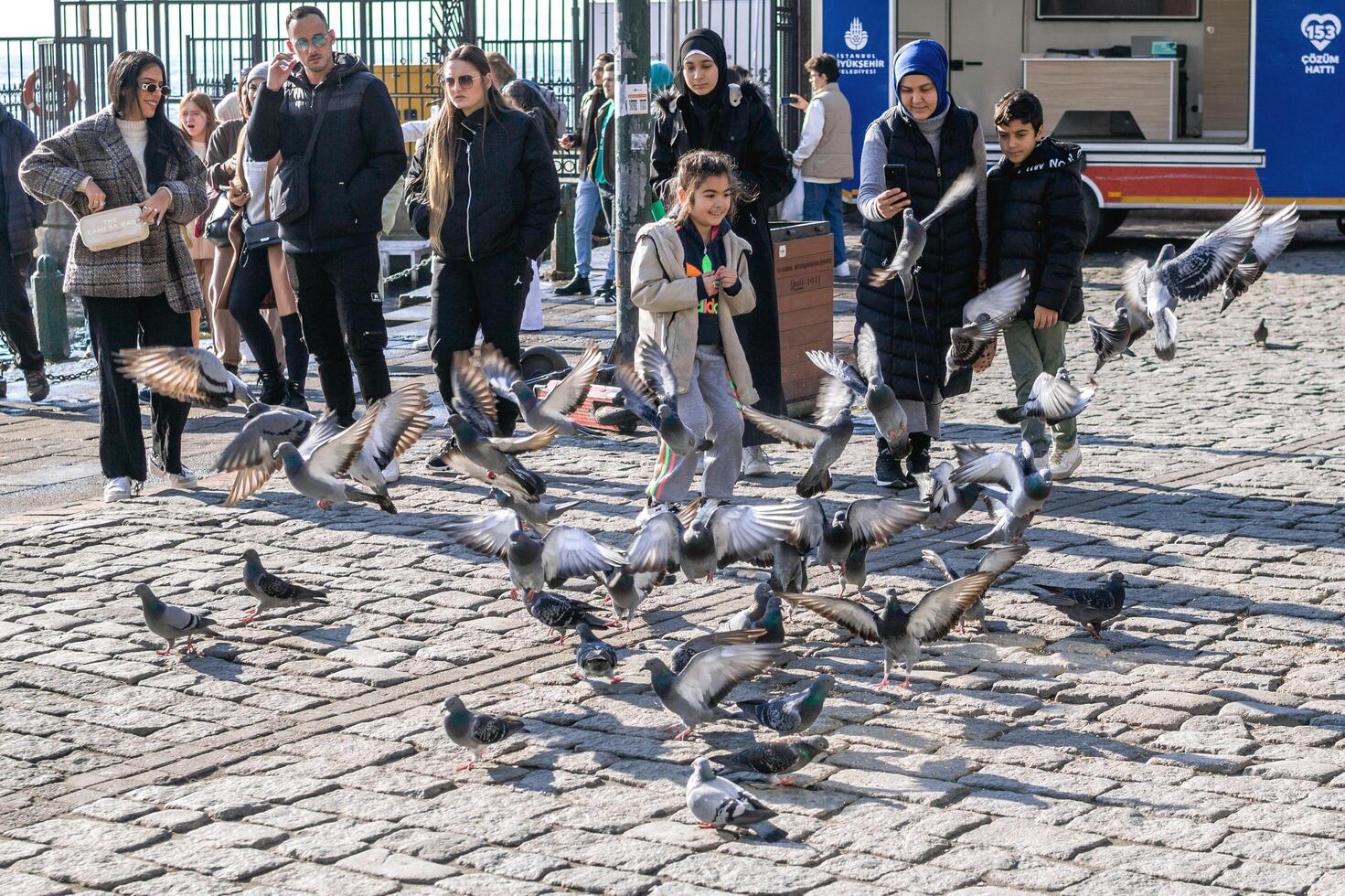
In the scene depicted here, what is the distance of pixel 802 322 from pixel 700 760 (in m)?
6.32

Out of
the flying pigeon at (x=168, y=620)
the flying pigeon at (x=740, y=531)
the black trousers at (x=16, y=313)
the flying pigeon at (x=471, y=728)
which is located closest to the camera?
the flying pigeon at (x=471, y=728)

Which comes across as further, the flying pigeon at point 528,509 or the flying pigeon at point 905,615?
the flying pigeon at point 528,509

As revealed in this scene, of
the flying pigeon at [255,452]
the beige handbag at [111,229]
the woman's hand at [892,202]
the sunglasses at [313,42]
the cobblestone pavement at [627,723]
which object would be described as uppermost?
the sunglasses at [313,42]

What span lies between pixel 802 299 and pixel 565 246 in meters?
7.30

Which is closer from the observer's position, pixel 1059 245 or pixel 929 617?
pixel 929 617

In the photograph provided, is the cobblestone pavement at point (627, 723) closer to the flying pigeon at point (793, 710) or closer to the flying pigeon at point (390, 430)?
A: the flying pigeon at point (793, 710)

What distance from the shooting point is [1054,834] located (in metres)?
4.80

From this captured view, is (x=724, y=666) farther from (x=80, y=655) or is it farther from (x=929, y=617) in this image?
(x=80, y=655)

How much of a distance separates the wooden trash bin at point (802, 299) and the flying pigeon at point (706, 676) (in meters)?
5.42

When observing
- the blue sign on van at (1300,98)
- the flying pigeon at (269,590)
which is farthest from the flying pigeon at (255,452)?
the blue sign on van at (1300,98)

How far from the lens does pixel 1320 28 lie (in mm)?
19141

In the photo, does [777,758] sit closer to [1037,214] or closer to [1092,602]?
[1092,602]

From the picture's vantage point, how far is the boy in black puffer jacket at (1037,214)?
8.66 metres

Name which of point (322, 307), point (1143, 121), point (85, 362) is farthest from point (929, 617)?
point (1143, 121)
